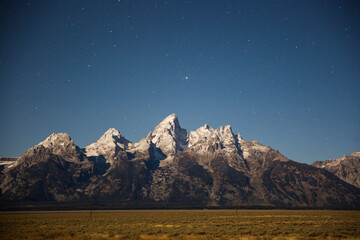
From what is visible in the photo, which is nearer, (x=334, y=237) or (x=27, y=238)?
(x=27, y=238)

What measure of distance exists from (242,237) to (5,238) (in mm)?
39038

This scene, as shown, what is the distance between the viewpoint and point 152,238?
50.1 m

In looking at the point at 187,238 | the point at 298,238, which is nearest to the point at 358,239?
the point at 298,238

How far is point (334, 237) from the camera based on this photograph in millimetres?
52094

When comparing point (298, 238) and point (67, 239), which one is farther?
point (298, 238)

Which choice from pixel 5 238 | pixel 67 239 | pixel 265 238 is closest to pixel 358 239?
pixel 265 238

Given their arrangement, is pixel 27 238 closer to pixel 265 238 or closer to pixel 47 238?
pixel 47 238

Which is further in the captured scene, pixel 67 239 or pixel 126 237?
pixel 126 237

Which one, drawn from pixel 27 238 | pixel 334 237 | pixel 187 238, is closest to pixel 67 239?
pixel 27 238

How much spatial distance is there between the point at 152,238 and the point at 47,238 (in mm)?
17215

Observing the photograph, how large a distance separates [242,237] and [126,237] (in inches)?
786

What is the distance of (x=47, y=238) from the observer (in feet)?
162

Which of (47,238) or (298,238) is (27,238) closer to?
(47,238)

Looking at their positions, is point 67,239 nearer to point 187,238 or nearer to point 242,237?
point 187,238
